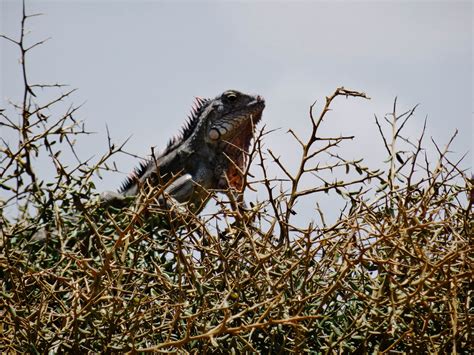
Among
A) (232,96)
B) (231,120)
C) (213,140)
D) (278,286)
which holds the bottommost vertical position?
(278,286)

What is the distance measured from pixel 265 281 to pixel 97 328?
1.22ft

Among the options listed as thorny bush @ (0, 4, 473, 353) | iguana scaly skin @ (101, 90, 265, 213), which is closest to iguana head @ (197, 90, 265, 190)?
iguana scaly skin @ (101, 90, 265, 213)

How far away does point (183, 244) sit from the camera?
7.52 ft

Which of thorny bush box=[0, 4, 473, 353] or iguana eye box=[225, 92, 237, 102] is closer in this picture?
thorny bush box=[0, 4, 473, 353]

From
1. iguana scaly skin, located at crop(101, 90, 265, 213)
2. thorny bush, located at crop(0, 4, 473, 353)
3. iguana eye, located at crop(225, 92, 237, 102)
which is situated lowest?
thorny bush, located at crop(0, 4, 473, 353)

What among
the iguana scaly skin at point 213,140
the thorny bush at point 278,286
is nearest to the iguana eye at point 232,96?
the iguana scaly skin at point 213,140

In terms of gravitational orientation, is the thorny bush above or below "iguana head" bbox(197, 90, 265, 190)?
below

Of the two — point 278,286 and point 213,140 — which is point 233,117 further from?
point 278,286

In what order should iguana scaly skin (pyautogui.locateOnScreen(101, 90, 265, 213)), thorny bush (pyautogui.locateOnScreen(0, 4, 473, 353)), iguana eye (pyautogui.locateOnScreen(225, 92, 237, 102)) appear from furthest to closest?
iguana eye (pyautogui.locateOnScreen(225, 92, 237, 102)) → iguana scaly skin (pyautogui.locateOnScreen(101, 90, 265, 213)) → thorny bush (pyautogui.locateOnScreen(0, 4, 473, 353))

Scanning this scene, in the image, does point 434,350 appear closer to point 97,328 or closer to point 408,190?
point 408,190

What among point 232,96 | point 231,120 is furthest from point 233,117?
point 232,96

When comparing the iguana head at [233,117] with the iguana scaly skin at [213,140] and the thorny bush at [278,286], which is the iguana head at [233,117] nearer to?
the iguana scaly skin at [213,140]

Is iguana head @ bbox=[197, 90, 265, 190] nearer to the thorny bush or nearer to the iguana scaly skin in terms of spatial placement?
the iguana scaly skin

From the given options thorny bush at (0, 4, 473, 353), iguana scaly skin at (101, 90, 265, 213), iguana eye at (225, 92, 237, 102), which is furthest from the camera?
iguana eye at (225, 92, 237, 102)
